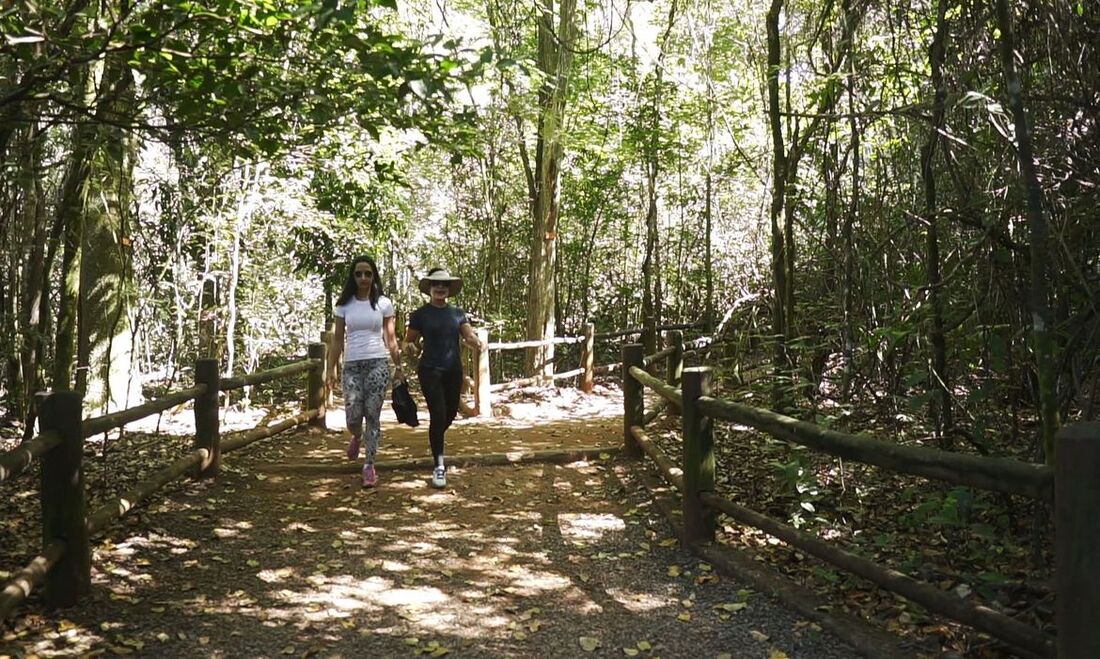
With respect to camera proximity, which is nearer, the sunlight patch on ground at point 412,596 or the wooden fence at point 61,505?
the wooden fence at point 61,505

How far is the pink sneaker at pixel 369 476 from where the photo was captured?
6.72 metres

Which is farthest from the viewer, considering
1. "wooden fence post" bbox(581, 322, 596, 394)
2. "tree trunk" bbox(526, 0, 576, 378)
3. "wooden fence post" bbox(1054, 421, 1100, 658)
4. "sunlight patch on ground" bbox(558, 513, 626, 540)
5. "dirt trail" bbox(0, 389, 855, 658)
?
"wooden fence post" bbox(581, 322, 596, 394)

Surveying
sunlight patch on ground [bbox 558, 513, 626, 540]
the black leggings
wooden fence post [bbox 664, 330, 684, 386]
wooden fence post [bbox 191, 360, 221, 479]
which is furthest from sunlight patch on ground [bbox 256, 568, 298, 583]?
wooden fence post [bbox 664, 330, 684, 386]

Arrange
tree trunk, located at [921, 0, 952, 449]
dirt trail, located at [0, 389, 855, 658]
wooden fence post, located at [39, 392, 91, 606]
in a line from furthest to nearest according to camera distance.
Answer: tree trunk, located at [921, 0, 952, 449] → wooden fence post, located at [39, 392, 91, 606] → dirt trail, located at [0, 389, 855, 658]

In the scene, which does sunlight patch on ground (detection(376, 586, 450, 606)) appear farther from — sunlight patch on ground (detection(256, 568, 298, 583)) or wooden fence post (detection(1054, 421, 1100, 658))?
wooden fence post (detection(1054, 421, 1100, 658))

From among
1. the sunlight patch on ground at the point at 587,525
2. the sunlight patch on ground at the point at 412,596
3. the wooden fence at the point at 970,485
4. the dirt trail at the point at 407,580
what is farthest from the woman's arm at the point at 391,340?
the wooden fence at the point at 970,485

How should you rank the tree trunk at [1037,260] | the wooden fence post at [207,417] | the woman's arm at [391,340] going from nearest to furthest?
the tree trunk at [1037,260], the wooden fence post at [207,417], the woman's arm at [391,340]

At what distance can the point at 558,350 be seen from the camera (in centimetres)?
1841

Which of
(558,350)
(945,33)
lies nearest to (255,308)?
(558,350)

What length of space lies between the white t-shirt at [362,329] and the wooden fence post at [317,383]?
2.56 meters

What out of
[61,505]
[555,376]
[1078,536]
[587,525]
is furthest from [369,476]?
[555,376]

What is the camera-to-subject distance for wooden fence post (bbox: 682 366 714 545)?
16.6 feet

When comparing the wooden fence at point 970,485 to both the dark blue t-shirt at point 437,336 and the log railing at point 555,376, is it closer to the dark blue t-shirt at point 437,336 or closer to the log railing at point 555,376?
the dark blue t-shirt at point 437,336

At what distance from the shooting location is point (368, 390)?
680cm
